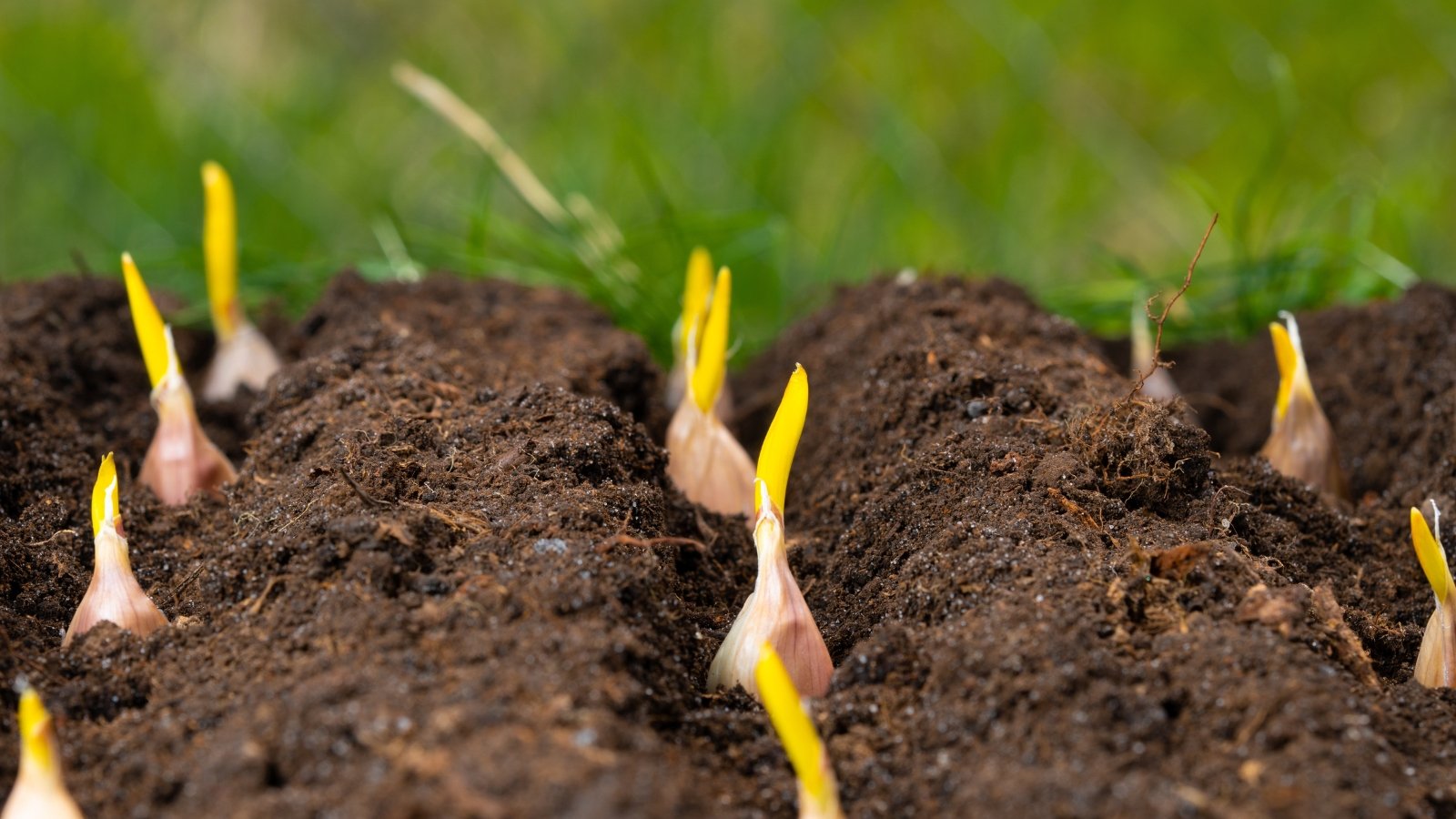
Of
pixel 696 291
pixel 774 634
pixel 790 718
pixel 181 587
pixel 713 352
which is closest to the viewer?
pixel 790 718

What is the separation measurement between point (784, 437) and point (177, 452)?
2.18 feet

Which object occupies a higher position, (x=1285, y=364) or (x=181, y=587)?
(x=1285, y=364)

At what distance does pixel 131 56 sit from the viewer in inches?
136

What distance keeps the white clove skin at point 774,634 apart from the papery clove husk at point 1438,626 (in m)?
0.47

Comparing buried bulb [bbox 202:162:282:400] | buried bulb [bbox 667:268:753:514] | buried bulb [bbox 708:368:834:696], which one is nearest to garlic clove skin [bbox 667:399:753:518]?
buried bulb [bbox 667:268:753:514]

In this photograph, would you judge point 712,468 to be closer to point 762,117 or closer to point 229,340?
point 229,340

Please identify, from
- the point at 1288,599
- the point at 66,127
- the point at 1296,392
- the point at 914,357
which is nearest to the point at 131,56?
the point at 66,127

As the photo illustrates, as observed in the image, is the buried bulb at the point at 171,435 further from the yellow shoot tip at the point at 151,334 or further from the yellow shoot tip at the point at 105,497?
the yellow shoot tip at the point at 105,497

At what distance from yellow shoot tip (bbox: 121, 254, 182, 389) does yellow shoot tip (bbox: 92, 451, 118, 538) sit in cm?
27

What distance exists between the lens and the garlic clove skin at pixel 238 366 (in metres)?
1.62

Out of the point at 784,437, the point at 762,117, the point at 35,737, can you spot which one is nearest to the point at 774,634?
the point at 784,437

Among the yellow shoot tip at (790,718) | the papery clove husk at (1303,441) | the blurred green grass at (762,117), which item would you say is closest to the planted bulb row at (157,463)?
the yellow shoot tip at (790,718)

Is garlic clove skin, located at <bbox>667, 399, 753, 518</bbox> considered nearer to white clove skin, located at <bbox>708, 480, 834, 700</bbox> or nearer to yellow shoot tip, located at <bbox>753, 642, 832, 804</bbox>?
white clove skin, located at <bbox>708, 480, 834, 700</bbox>

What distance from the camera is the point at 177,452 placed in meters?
1.33
